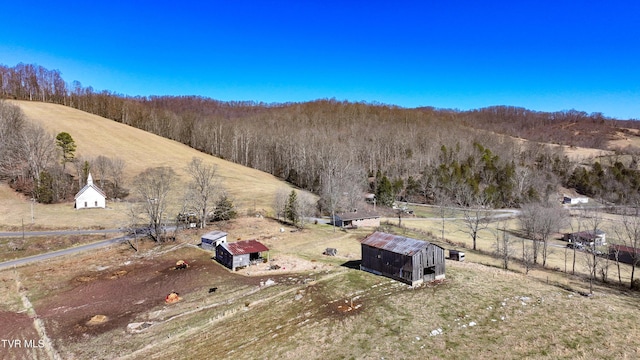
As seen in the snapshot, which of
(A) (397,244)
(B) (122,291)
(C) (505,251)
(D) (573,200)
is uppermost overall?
(D) (573,200)

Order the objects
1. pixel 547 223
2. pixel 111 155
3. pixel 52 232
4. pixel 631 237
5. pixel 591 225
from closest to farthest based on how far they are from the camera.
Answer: pixel 52 232
pixel 547 223
pixel 631 237
pixel 591 225
pixel 111 155

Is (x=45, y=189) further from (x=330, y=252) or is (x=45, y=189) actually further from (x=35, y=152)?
(x=330, y=252)

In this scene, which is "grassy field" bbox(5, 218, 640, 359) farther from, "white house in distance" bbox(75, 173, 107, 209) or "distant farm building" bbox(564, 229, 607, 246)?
"white house in distance" bbox(75, 173, 107, 209)

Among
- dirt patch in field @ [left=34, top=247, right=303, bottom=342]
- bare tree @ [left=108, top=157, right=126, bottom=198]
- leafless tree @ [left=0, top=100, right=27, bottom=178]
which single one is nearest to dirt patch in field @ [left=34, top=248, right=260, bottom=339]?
dirt patch in field @ [left=34, top=247, right=303, bottom=342]

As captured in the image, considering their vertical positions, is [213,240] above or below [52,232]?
below

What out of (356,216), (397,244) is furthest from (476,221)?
(397,244)

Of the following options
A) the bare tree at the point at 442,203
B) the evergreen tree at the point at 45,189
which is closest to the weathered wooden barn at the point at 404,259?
the bare tree at the point at 442,203
